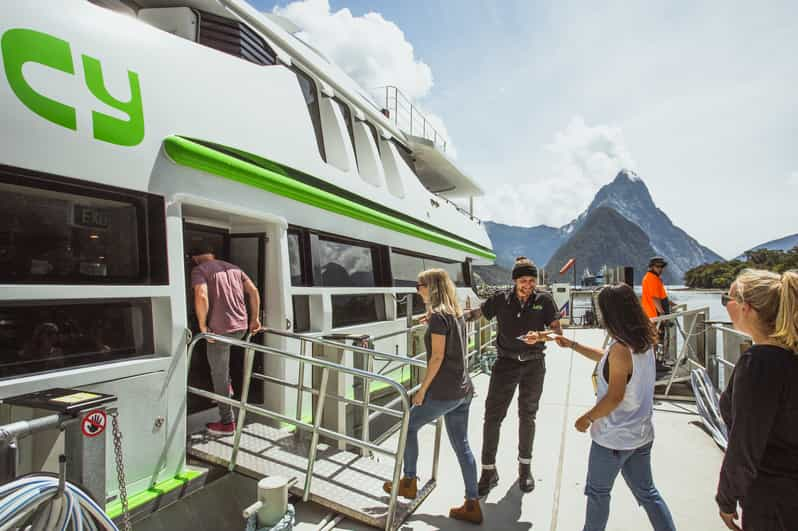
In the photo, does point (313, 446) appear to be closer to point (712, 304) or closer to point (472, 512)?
point (472, 512)

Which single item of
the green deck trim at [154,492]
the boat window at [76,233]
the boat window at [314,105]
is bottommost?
the green deck trim at [154,492]

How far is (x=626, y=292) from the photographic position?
7.66 ft

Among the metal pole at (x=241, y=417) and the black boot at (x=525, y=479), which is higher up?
the metal pole at (x=241, y=417)

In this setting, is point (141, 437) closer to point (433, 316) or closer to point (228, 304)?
point (228, 304)

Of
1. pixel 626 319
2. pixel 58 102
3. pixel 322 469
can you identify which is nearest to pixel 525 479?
pixel 322 469

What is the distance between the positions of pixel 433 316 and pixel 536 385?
115 centimetres

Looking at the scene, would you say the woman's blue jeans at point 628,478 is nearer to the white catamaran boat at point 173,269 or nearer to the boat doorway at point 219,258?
the white catamaran boat at point 173,269

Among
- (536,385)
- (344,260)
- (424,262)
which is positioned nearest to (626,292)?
(536,385)

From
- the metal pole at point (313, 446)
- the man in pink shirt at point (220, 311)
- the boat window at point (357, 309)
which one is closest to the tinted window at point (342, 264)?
the boat window at point (357, 309)

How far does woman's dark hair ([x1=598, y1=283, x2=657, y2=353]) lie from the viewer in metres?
2.29

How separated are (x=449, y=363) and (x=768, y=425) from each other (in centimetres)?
171

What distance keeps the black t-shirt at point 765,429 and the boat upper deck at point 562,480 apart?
71.0 inches

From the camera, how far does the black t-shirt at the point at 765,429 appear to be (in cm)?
152

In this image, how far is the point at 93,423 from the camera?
184cm
